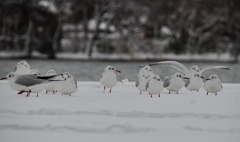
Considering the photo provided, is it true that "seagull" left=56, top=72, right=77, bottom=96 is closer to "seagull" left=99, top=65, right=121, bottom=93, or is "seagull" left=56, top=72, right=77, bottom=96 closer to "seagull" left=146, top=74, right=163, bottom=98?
"seagull" left=99, top=65, right=121, bottom=93

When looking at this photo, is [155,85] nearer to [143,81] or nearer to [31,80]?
[143,81]

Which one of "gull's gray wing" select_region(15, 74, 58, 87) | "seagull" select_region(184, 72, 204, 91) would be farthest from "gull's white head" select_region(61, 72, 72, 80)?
"seagull" select_region(184, 72, 204, 91)

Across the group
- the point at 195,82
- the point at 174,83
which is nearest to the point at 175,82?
the point at 174,83

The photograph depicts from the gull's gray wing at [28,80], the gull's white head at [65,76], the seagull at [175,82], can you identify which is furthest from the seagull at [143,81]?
the gull's gray wing at [28,80]

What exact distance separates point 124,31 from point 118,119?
93.6 ft

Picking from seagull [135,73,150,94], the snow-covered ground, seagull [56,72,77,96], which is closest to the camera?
the snow-covered ground

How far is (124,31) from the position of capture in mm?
33406

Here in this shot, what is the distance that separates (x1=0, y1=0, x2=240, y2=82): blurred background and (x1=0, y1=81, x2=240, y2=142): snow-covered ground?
81.7 ft

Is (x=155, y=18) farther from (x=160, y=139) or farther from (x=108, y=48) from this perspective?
(x=160, y=139)

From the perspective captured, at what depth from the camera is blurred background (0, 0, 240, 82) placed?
101ft

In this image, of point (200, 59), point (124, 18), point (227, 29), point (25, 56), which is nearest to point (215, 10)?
point (227, 29)

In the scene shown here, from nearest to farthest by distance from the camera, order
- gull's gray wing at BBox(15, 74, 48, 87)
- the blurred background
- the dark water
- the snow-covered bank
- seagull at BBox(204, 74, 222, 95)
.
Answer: gull's gray wing at BBox(15, 74, 48, 87), seagull at BBox(204, 74, 222, 95), the dark water, the blurred background, the snow-covered bank

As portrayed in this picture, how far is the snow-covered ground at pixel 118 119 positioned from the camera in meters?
4.85

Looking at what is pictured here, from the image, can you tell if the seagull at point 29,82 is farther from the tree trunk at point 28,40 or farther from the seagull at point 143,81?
the tree trunk at point 28,40
